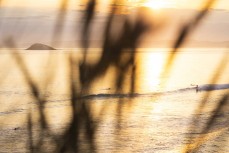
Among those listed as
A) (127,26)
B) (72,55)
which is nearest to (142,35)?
(127,26)

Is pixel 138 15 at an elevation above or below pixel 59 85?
below

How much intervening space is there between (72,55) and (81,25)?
0.07 metres

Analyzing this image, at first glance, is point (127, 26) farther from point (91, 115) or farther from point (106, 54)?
point (91, 115)

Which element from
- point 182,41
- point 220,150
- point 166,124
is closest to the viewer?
point 182,41

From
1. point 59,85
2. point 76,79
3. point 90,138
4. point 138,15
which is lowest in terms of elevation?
point 90,138

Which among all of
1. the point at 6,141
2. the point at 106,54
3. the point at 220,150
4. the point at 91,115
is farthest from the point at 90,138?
the point at 6,141

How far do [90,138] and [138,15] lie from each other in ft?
0.84

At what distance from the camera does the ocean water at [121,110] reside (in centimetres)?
78

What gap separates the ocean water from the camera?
2.54 ft

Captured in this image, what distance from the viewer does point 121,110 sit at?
88cm

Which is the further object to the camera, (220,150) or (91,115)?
(220,150)

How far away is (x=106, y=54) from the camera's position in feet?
2.39

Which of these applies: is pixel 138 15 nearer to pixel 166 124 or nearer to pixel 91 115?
pixel 91 115

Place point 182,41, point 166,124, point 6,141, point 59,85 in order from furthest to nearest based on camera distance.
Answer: point 59,85 → point 166,124 → point 6,141 → point 182,41
